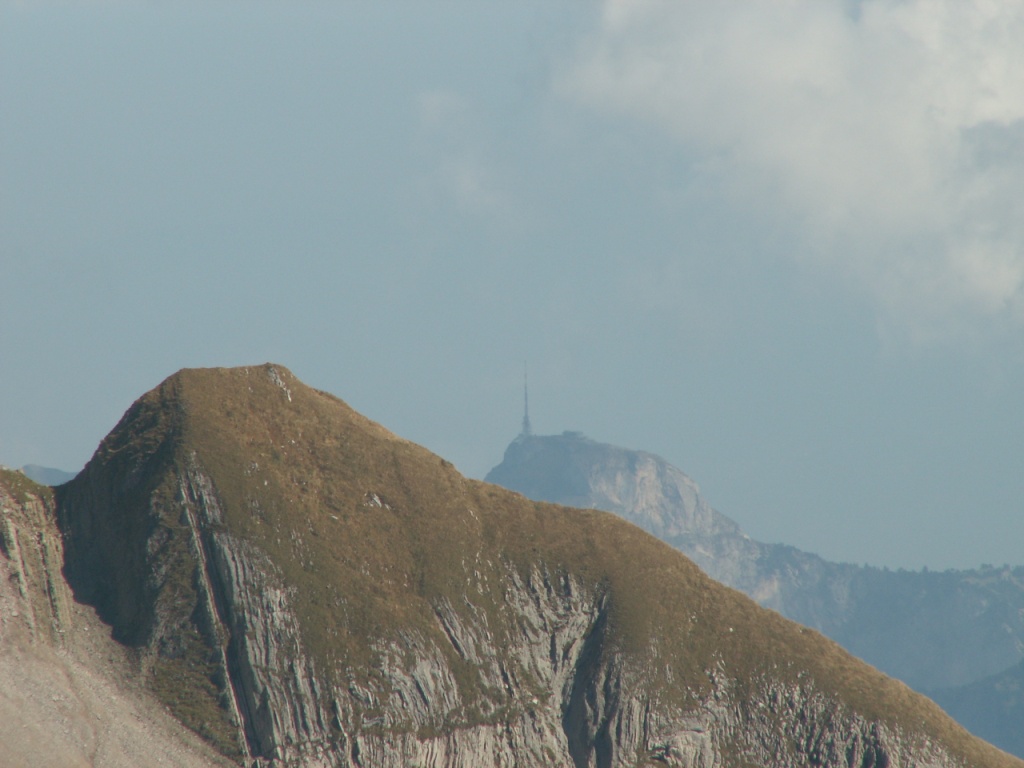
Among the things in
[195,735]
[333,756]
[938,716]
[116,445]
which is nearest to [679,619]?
[938,716]

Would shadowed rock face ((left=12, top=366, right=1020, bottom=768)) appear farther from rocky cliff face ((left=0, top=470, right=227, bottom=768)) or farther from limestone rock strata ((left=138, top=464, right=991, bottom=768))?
rocky cliff face ((left=0, top=470, right=227, bottom=768))

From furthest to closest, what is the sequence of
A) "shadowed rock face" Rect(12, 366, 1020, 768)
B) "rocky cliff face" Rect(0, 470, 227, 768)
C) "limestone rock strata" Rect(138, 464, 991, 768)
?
"shadowed rock face" Rect(12, 366, 1020, 768) < "limestone rock strata" Rect(138, 464, 991, 768) < "rocky cliff face" Rect(0, 470, 227, 768)

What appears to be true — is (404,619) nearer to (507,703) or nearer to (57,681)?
(507,703)

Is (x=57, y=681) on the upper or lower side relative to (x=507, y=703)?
lower

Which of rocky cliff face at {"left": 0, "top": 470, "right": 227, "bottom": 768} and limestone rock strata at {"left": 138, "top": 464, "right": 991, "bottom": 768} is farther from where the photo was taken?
limestone rock strata at {"left": 138, "top": 464, "right": 991, "bottom": 768}

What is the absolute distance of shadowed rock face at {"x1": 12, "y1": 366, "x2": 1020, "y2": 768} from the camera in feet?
440

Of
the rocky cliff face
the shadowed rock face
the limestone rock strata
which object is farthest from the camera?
the shadowed rock face

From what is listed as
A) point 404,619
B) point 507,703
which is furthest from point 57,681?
point 507,703

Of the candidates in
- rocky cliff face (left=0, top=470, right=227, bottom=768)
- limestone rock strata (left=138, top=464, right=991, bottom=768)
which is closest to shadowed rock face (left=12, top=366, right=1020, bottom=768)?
limestone rock strata (left=138, top=464, right=991, bottom=768)

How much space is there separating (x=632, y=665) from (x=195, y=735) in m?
47.3

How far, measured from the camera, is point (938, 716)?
512 ft

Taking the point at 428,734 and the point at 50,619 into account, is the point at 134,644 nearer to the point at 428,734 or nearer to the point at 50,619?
the point at 50,619

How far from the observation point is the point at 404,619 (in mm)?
141750

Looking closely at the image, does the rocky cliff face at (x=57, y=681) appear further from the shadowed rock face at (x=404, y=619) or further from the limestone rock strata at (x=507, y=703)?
the limestone rock strata at (x=507, y=703)
